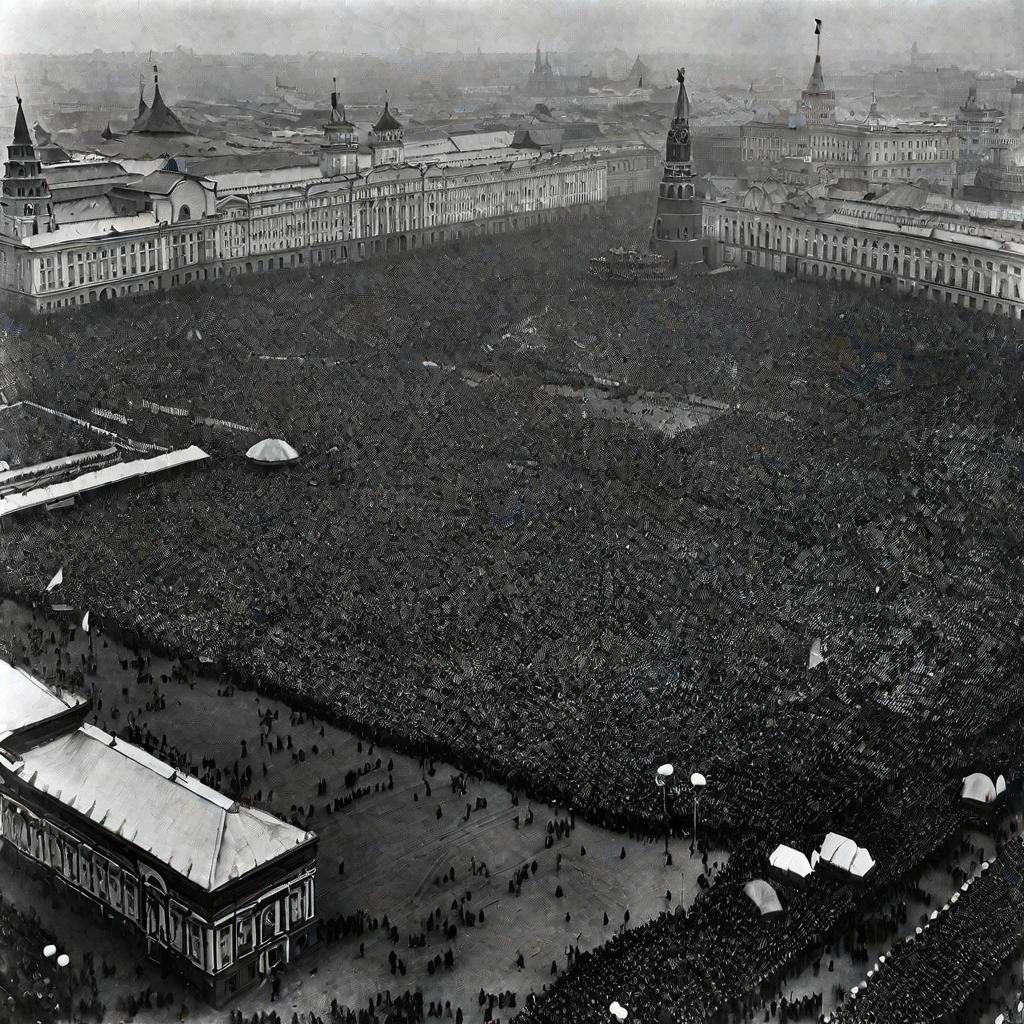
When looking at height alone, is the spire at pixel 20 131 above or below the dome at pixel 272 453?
above

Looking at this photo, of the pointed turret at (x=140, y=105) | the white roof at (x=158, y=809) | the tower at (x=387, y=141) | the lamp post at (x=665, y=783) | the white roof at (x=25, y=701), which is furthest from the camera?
the tower at (x=387, y=141)

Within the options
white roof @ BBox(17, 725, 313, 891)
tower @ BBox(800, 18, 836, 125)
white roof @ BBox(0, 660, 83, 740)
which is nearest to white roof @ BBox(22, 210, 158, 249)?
tower @ BBox(800, 18, 836, 125)

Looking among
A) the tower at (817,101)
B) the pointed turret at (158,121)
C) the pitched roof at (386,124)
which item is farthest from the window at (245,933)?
the pointed turret at (158,121)

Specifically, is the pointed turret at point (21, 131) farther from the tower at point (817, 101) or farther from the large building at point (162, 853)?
the large building at point (162, 853)

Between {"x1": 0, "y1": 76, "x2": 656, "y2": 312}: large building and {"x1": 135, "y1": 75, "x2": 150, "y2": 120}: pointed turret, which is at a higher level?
{"x1": 135, "y1": 75, "x2": 150, "y2": 120}: pointed turret

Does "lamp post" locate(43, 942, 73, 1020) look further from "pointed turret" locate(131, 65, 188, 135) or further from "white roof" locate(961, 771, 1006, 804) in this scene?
"pointed turret" locate(131, 65, 188, 135)

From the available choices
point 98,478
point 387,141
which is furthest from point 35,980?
point 387,141

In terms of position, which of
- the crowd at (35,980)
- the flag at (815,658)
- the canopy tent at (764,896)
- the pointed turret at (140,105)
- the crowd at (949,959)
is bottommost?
the crowd at (35,980)
